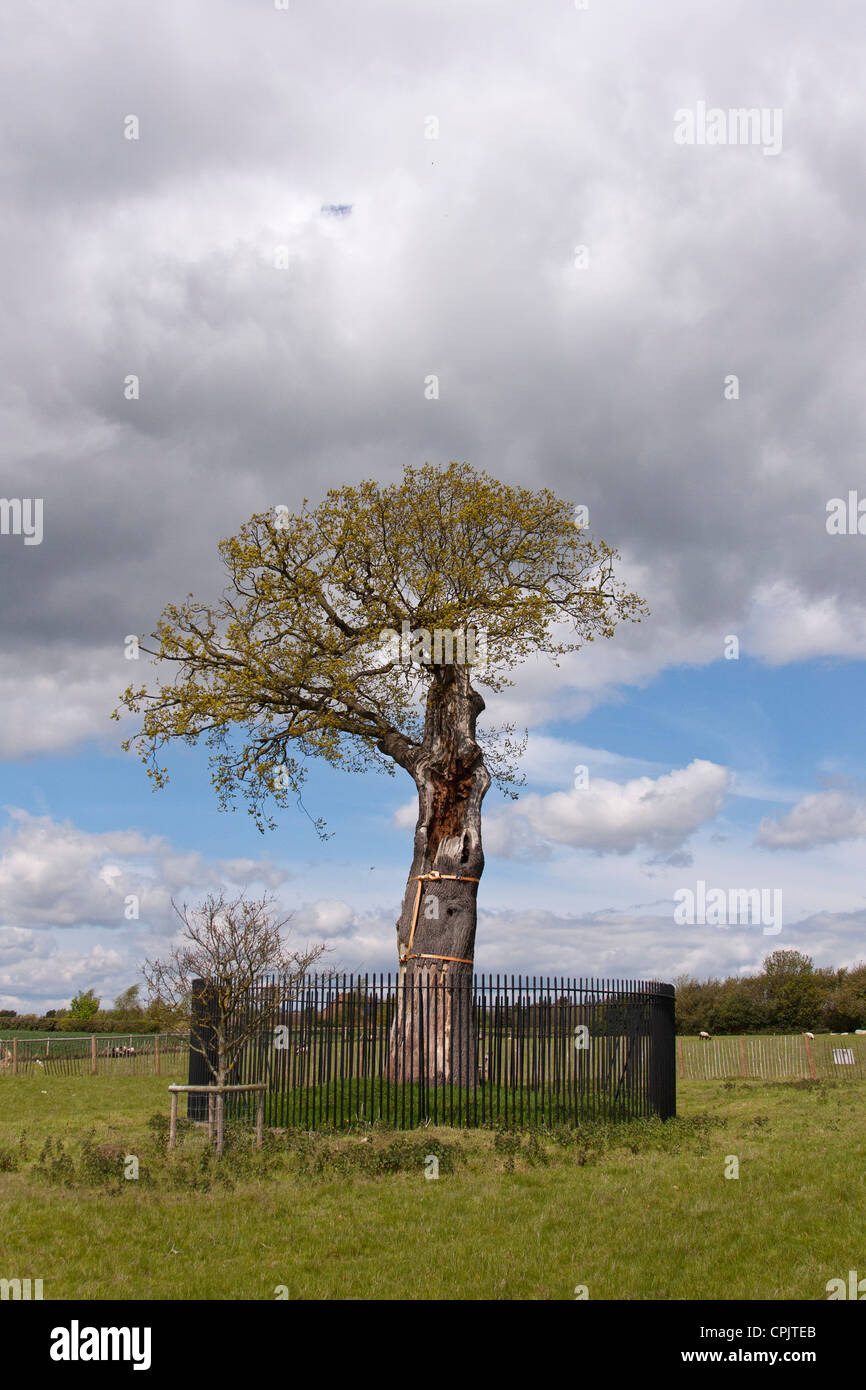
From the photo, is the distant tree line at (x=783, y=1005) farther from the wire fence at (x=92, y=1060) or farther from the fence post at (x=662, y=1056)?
the fence post at (x=662, y=1056)

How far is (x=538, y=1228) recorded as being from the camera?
9992 mm

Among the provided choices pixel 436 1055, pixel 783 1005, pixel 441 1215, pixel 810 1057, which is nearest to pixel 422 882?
pixel 436 1055

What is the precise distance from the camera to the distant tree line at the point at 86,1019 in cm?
5826

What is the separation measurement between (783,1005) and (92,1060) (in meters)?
42.2

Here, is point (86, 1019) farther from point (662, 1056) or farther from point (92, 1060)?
point (662, 1056)

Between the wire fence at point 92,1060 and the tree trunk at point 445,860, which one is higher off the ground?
the tree trunk at point 445,860

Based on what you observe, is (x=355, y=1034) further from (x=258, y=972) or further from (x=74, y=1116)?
(x=74, y=1116)

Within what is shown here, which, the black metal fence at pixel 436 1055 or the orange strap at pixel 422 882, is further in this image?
the orange strap at pixel 422 882

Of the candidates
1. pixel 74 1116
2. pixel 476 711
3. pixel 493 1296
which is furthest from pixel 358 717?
pixel 493 1296

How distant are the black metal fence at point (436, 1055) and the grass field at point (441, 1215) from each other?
94 cm

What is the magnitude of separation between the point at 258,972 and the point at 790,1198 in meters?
7.41

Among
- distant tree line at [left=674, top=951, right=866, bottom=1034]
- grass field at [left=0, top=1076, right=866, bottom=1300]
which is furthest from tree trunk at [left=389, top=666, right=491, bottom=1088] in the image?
distant tree line at [left=674, top=951, right=866, bottom=1034]

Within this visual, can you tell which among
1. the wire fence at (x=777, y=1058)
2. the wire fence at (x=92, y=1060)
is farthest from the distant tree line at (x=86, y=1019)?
the wire fence at (x=777, y=1058)

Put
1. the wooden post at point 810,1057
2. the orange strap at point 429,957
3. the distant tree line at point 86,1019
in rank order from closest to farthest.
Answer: the orange strap at point 429,957 < the wooden post at point 810,1057 < the distant tree line at point 86,1019
